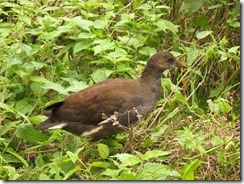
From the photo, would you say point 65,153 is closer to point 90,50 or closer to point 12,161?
point 12,161

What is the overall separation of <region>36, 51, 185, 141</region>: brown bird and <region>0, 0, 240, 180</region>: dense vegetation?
0.12 m

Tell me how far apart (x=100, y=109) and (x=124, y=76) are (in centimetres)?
66

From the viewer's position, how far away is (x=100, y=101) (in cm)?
607

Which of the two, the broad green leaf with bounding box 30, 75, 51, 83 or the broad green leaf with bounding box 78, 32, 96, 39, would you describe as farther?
the broad green leaf with bounding box 78, 32, 96, 39

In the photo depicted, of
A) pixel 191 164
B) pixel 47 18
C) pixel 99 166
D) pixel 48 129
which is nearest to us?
pixel 191 164

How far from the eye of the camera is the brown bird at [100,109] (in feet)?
19.9

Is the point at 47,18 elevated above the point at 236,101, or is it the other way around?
the point at 47,18

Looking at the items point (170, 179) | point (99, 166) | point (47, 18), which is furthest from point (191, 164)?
point (47, 18)

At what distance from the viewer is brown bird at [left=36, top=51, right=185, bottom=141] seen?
605cm

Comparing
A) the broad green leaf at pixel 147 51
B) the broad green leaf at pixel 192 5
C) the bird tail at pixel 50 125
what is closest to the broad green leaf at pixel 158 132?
the bird tail at pixel 50 125

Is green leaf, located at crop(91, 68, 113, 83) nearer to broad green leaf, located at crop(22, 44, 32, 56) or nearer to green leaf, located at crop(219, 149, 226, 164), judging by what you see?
broad green leaf, located at crop(22, 44, 32, 56)

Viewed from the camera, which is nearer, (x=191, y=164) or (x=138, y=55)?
(x=191, y=164)

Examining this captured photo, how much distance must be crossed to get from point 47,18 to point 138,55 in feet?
2.34

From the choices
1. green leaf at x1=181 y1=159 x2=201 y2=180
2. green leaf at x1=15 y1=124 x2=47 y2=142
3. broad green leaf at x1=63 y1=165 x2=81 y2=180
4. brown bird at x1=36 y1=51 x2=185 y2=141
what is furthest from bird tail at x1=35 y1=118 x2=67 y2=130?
green leaf at x1=181 y1=159 x2=201 y2=180
